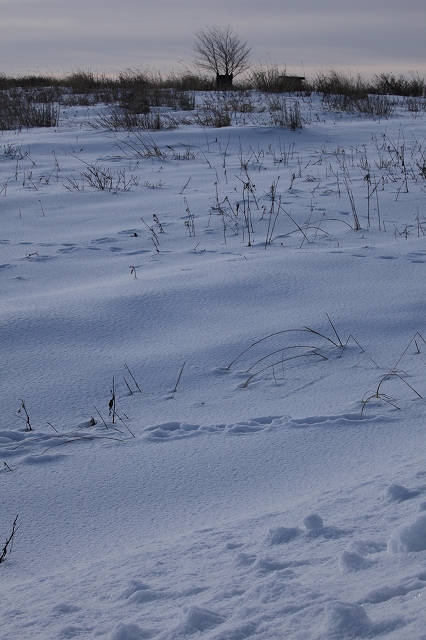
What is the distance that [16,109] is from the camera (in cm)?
1026

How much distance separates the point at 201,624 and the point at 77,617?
286 mm

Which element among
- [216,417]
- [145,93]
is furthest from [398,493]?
[145,93]

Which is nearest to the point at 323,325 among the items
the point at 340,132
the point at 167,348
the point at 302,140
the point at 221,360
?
the point at 221,360

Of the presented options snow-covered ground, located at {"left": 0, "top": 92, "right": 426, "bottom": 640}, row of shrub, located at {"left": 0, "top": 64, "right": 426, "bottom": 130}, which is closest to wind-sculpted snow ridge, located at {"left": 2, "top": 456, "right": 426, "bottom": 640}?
snow-covered ground, located at {"left": 0, "top": 92, "right": 426, "bottom": 640}

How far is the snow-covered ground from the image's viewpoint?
3.94ft

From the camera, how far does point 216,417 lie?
216cm

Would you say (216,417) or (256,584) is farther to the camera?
(216,417)

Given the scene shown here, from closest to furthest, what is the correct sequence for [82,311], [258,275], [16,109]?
[82,311] < [258,275] < [16,109]

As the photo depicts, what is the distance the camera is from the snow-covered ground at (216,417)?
1200mm

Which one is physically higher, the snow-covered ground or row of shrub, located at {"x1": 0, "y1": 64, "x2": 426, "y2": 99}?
row of shrub, located at {"x1": 0, "y1": 64, "x2": 426, "y2": 99}

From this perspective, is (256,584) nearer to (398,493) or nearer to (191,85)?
(398,493)

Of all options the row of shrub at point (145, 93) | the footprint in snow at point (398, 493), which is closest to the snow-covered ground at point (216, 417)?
the footprint in snow at point (398, 493)

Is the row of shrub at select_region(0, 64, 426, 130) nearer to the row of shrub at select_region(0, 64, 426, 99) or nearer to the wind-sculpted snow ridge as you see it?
the row of shrub at select_region(0, 64, 426, 99)

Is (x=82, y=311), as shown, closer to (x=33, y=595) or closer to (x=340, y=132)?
(x=33, y=595)
